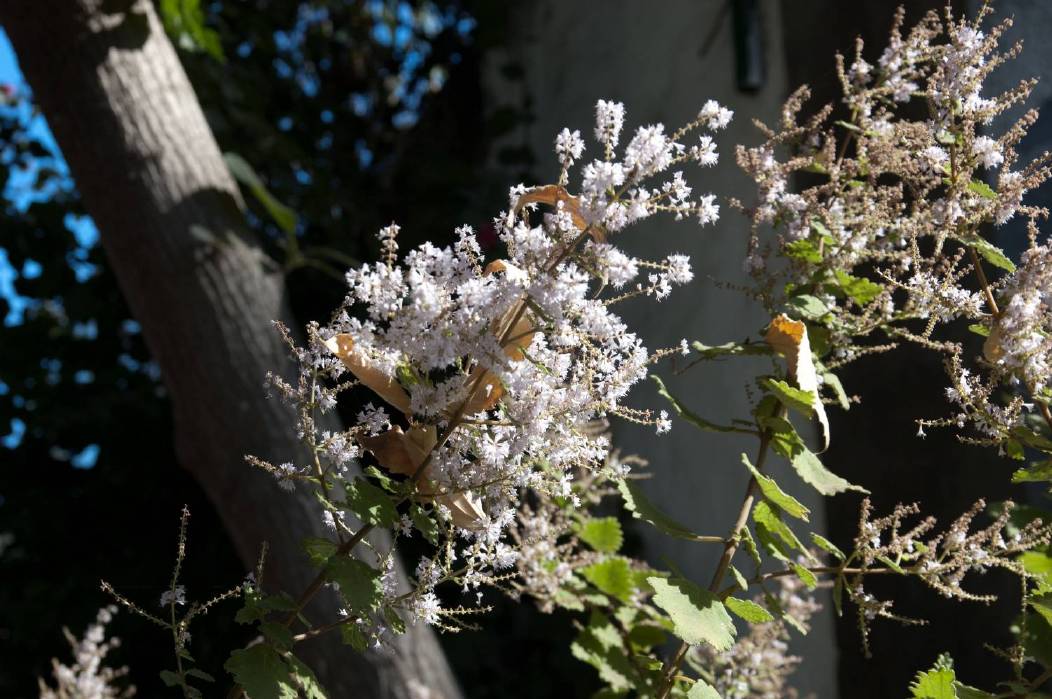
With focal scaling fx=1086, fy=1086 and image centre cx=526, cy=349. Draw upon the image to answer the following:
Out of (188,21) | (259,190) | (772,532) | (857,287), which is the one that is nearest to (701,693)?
(772,532)

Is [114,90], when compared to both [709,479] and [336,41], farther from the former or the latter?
[336,41]

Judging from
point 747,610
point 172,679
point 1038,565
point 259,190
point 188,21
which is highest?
point 188,21

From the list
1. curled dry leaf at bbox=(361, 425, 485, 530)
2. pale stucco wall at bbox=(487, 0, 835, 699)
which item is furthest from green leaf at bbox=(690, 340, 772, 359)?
pale stucco wall at bbox=(487, 0, 835, 699)

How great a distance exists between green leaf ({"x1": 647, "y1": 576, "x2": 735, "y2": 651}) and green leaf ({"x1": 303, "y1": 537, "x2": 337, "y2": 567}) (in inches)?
8.4

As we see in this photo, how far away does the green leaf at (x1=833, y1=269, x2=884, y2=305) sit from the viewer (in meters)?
0.87

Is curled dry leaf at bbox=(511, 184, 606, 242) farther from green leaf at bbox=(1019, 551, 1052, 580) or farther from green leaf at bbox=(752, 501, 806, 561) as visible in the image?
green leaf at bbox=(1019, 551, 1052, 580)

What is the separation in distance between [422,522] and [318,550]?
7 centimetres

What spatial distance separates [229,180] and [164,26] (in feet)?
2.24

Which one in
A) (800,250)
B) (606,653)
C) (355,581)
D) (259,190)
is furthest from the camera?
(259,190)

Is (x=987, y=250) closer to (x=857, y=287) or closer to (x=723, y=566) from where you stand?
(x=857, y=287)

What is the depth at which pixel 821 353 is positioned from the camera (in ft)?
2.90

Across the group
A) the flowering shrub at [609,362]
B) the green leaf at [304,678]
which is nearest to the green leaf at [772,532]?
the flowering shrub at [609,362]

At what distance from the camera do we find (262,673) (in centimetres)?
66

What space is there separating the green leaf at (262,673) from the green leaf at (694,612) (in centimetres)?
24
